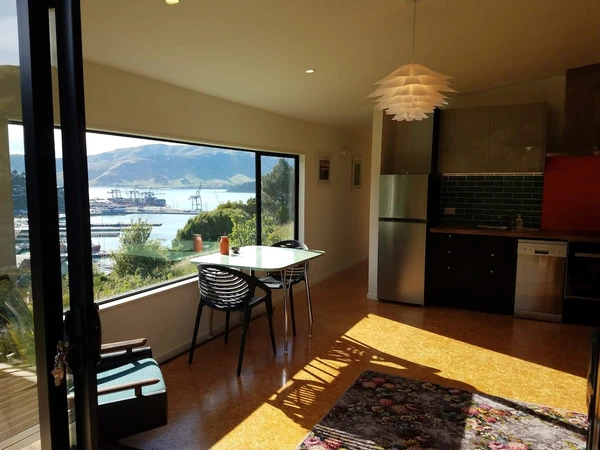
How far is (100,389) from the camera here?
6.77ft

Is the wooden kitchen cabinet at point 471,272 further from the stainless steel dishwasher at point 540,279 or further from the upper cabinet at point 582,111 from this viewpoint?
the upper cabinet at point 582,111

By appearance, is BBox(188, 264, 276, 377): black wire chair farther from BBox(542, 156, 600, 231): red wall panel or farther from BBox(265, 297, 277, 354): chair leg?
BBox(542, 156, 600, 231): red wall panel

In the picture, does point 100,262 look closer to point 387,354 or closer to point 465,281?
point 387,354

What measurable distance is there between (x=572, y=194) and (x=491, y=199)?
2.79 feet

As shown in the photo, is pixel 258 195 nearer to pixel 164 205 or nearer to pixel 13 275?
pixel 164 205

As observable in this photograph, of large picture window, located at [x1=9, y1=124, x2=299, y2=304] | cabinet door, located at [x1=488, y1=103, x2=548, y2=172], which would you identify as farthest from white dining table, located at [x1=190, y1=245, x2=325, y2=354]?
cabinet door, located at [x1=488, y1=103, x2=548, y2=172]

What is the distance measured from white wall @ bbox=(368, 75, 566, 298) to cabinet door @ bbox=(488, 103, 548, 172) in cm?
31

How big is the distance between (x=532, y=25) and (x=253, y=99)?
249 centimetres

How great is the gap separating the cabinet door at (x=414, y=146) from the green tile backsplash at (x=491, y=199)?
414mm

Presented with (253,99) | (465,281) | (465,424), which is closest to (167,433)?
(465,424)

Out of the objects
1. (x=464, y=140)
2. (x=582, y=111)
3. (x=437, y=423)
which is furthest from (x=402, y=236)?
(x=437, y=423)

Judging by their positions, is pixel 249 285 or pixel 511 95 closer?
pixel 249 285

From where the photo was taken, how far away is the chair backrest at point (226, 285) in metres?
3.22

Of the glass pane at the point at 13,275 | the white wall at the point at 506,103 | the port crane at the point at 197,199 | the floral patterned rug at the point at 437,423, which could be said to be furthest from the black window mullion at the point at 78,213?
the white wall at the point at 506,103
